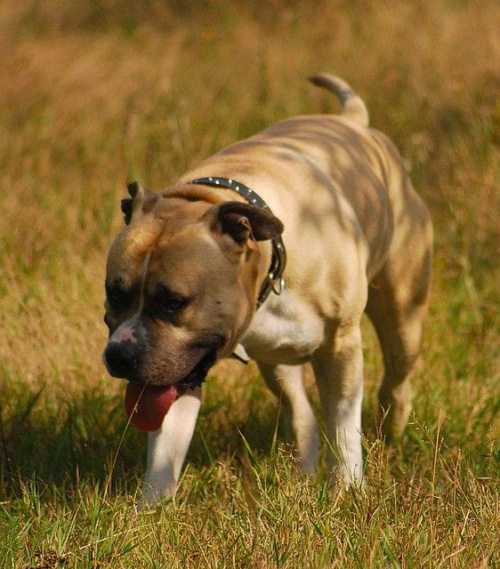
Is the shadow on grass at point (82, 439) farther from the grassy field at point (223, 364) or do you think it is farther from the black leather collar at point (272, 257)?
the black leather collar at point (272, 257)

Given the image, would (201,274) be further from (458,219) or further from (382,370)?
(458,219)

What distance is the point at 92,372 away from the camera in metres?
5.68

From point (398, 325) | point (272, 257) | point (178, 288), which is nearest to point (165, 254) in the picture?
point (178, 288)

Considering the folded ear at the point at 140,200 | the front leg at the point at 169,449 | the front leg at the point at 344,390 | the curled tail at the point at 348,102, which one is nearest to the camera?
the folded ear at the point at 140,200

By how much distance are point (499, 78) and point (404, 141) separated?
939 millimetres

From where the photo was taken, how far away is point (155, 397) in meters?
4.18

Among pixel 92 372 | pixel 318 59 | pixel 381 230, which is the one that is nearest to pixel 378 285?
pixel 381 230

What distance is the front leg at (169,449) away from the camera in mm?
4605

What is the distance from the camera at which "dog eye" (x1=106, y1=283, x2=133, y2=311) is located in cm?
406

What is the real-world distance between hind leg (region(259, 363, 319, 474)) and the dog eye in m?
1.36

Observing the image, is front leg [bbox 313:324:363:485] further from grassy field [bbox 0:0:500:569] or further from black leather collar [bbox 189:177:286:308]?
black leather collar [bbox 189:177:286:308]

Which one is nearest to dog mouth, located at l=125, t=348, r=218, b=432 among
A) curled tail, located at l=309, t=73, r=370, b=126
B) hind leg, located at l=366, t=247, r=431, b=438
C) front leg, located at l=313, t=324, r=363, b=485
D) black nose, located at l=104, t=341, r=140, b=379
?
black nose, located at l=104, t=341, r=140, b=379

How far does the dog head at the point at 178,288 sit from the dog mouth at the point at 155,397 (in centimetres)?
2

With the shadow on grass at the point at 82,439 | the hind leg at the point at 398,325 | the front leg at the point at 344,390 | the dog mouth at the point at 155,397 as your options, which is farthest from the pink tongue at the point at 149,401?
the hind leg at the point at 398,325
